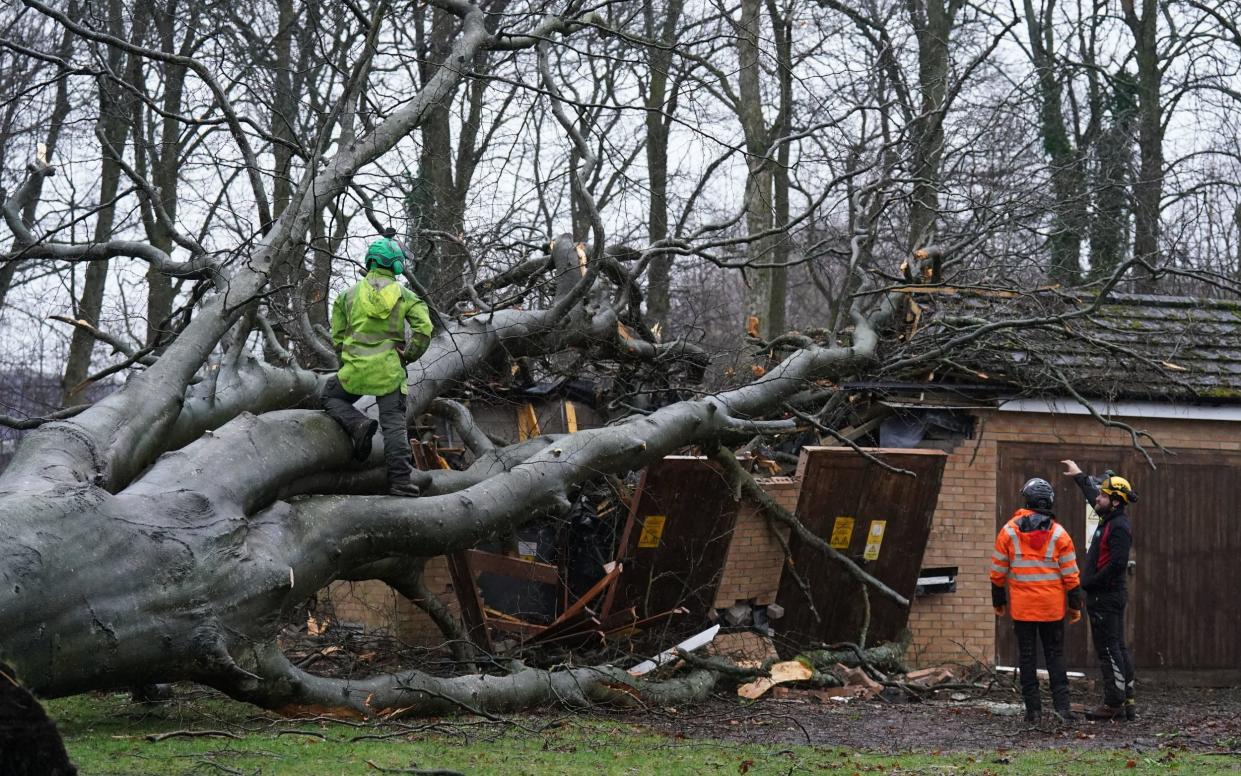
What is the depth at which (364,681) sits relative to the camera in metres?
7.66

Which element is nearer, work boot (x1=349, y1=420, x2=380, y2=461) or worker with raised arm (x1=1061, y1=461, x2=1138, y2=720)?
work boot (x1=349, y1=420, x2=380, y2=461)

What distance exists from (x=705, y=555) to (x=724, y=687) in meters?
1.52

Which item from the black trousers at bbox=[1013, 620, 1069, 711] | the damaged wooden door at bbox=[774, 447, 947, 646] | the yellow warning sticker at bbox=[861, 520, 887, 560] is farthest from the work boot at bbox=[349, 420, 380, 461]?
the yellow warning sticker at bbox=[861, 520, 887, 560]

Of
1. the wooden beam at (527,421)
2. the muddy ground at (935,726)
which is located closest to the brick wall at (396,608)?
the wooden beam at (527,421)

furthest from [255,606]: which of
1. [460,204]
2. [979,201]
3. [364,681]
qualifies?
[979,201]

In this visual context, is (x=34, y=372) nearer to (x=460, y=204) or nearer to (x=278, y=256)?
(x=460, y=204)

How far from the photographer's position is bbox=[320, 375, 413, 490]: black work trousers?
26.0 ft

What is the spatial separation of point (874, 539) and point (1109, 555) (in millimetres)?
2796

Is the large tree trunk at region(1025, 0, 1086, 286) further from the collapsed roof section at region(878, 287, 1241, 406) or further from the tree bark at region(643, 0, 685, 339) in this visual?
the tree bark at region(643, 0, 685, 339)

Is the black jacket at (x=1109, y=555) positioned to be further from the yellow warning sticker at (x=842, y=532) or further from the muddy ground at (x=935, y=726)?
the yellow warning sticker at (x=842, y=532)

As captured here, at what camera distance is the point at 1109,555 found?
9539 millimetres

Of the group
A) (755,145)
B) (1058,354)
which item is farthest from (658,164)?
(1058,354)

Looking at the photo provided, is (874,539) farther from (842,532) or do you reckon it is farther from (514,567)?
(514,567)

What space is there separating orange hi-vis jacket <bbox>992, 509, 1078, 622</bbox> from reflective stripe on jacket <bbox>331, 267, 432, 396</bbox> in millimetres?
4377
